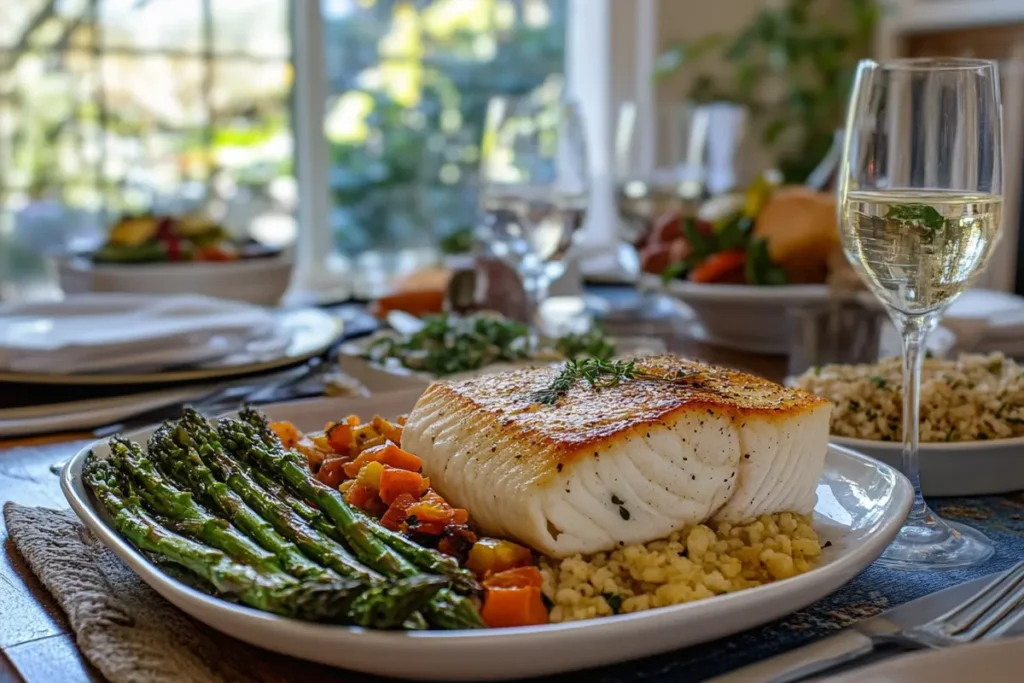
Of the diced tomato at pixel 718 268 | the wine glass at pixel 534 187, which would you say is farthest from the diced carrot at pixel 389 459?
the diced tomato at pixel 718 268

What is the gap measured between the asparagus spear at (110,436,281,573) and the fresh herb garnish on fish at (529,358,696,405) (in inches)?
11.3

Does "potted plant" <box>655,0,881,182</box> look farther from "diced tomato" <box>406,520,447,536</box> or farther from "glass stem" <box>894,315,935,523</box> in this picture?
"diced tomato" <box>406,520,447,536</box>

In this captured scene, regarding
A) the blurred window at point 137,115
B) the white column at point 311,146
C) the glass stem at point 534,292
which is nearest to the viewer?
the glass stem at point 534,292

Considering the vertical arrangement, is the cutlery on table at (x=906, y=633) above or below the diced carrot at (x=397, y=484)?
below

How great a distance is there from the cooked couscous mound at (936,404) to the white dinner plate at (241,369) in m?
0.82

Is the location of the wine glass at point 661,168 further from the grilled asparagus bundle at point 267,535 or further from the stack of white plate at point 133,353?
the grilled asparagus bundle at point 267,535

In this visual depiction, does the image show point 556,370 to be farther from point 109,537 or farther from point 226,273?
point 226,273

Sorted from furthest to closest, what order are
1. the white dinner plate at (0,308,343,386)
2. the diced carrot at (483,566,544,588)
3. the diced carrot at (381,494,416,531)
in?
1. the white dinner plate at (0,308,343,386)
2. the diced carrot at (381,494,416,531)
3. the diced carrot at (483,566,544,588)

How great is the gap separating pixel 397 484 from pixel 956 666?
1.47ft

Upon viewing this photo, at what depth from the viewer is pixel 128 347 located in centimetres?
159

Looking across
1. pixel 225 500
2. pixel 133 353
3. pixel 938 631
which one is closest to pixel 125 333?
pixel 133 353

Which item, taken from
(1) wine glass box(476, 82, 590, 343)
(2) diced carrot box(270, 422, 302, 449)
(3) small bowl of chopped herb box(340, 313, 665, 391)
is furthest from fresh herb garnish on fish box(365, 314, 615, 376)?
(2) diced carrot box(270, 422, 302, 449)

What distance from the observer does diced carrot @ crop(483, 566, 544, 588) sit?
2.46 feet

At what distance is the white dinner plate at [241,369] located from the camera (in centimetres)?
154
